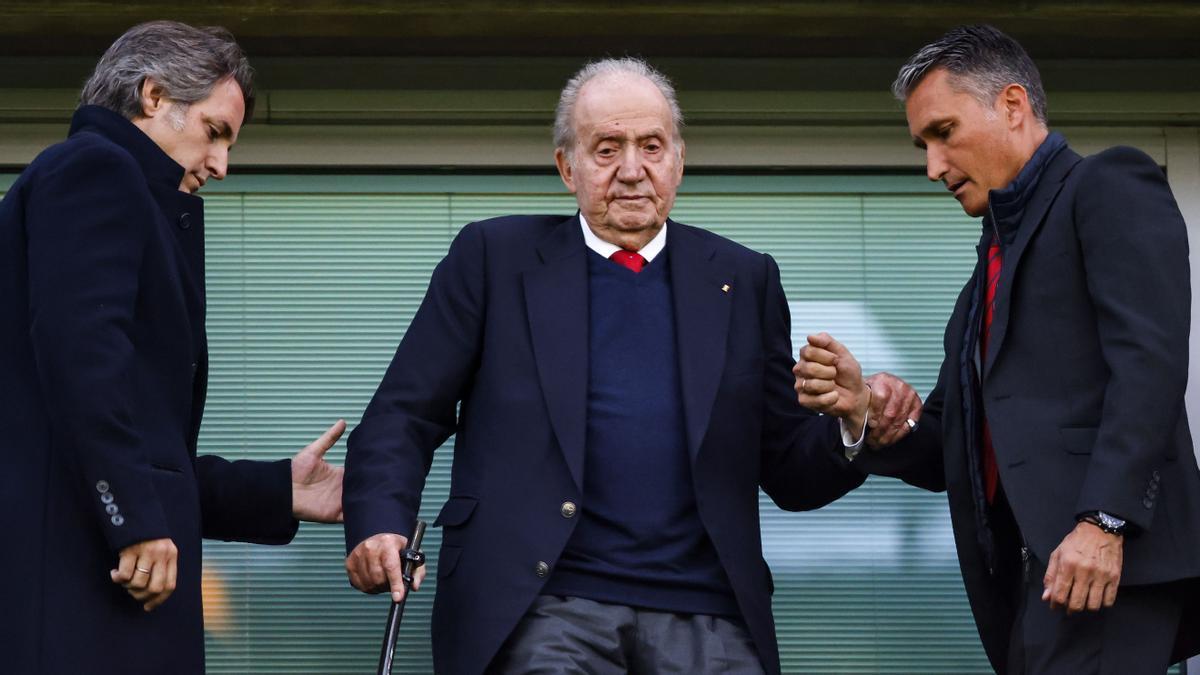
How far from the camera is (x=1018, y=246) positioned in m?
4.00

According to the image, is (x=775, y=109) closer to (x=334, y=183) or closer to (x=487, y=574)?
(x=334, y=183)

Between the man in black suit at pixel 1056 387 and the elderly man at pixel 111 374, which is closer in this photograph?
the elderly man at pixel 111 374

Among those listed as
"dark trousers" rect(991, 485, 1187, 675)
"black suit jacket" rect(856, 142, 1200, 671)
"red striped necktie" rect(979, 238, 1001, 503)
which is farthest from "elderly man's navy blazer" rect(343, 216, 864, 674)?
"dark trousers" rect(991, 485, 1187, 675)

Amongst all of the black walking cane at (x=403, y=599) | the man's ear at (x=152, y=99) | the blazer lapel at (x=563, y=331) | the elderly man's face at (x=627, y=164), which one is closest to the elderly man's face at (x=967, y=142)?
the elderly man's face at (x=627, y=164)

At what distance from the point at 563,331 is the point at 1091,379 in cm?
A: 108

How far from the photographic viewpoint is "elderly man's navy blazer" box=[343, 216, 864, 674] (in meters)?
3.96

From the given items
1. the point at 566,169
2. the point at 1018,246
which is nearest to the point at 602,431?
the point at 566,169

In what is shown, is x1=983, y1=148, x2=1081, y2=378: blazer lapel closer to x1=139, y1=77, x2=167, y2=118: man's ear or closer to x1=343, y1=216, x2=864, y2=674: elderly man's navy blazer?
x1=343, y1=216, x2=864, y2=674: elderly man's navy blazer

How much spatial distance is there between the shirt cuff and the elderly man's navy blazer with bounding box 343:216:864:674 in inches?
0.8

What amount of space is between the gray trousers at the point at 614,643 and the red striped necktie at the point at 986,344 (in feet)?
2.02

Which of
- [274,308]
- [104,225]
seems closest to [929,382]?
[274,308]

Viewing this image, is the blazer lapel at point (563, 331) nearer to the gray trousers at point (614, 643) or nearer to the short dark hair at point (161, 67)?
the gray trousers at point (614, 643)

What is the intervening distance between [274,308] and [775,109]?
4.89 ft

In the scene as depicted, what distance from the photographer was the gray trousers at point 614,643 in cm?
385
